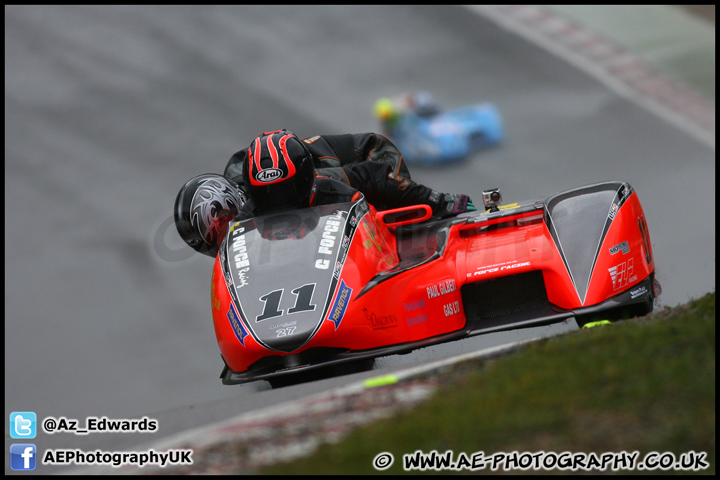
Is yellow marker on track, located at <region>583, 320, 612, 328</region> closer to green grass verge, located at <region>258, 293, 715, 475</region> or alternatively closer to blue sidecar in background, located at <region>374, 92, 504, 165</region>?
green grass verge, located at <region>258, 293, 715, 475</region>

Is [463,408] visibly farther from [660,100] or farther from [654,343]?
[660,100]

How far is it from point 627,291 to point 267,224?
2607mm

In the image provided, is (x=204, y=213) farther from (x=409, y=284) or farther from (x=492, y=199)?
(x=492, y=199)

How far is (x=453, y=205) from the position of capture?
793 cm

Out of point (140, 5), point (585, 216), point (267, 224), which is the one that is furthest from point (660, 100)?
point (140, 5)

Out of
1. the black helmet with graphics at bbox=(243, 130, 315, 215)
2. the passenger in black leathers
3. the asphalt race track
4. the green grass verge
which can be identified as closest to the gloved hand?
the passenger in black leathers

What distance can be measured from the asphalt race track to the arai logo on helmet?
98 centimetres

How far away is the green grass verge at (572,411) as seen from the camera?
357 cm

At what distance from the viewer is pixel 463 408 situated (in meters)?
4.08

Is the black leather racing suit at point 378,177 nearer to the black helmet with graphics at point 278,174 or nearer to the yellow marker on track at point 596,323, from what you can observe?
the black helmet with graphics at point 278,174

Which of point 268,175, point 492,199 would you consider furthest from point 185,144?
point 268,175

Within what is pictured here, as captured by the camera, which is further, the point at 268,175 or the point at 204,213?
the point at 204,213

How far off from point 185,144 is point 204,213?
27.6 ft

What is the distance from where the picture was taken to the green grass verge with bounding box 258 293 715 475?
3.57 metres
